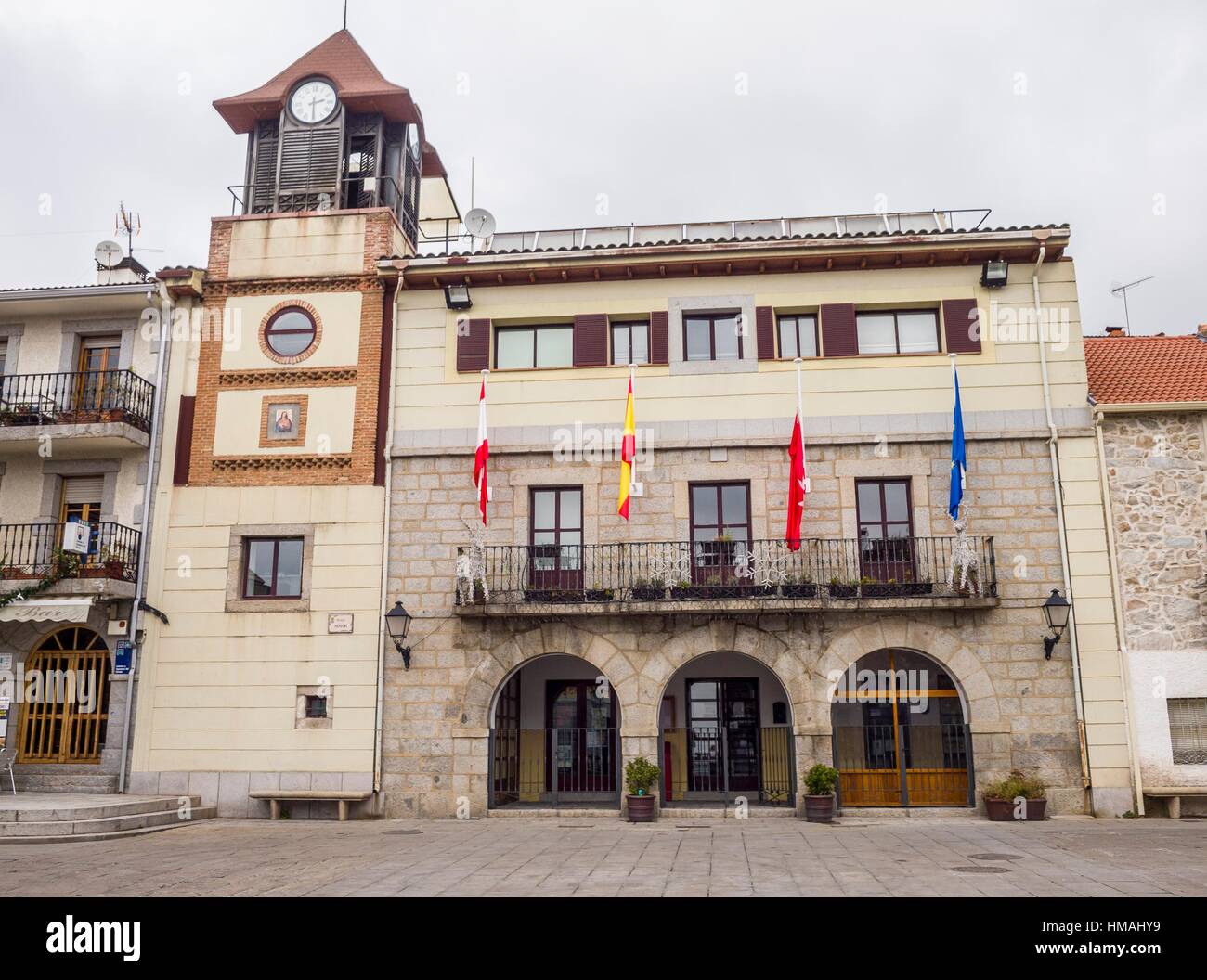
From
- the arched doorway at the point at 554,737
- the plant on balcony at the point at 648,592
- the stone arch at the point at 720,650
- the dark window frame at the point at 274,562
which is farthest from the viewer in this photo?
the dark window frame at the point at 274,562

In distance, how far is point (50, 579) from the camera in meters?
17.1

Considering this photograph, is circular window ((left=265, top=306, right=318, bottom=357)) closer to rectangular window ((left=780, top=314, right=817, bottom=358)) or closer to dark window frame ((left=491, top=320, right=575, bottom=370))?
dark window frame ((left=491, top=320, right=575, bottom=370))

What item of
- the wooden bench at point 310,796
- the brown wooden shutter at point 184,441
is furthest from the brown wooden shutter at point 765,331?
the brown wooden shutter at point 184,441

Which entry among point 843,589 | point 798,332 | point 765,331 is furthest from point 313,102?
point 843,589

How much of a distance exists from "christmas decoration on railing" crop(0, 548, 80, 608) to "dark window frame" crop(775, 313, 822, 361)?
1235 centimetres

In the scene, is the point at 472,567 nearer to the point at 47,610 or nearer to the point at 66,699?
the point at 47,610

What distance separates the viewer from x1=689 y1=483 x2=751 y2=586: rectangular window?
54.3ft

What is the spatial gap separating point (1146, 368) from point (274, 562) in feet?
50.6

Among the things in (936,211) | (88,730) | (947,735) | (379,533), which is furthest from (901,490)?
(88,730)

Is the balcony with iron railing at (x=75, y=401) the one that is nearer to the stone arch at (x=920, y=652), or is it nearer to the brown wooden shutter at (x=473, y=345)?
the brown wooden shutter at (x=473, y=345)

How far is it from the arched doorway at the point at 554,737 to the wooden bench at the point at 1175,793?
315 inches

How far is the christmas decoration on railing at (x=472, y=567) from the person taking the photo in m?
16.6

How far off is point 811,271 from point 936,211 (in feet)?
9.81

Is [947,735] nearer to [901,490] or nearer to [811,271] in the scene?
[901,490]
